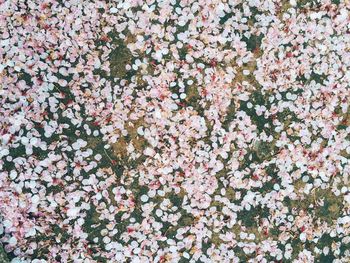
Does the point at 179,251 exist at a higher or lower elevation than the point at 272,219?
lower

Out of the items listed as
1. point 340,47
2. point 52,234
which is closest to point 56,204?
point 52,234

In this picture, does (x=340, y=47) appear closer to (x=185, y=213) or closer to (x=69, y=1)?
(x=185, y=213)

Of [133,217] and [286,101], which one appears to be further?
[286,101]

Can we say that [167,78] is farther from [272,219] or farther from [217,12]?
[272,219]

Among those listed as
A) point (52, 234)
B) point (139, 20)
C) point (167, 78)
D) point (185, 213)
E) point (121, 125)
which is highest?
point (139, 20)

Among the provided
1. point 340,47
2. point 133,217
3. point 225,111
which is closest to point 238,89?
point 225,111

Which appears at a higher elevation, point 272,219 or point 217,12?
point 217,12
